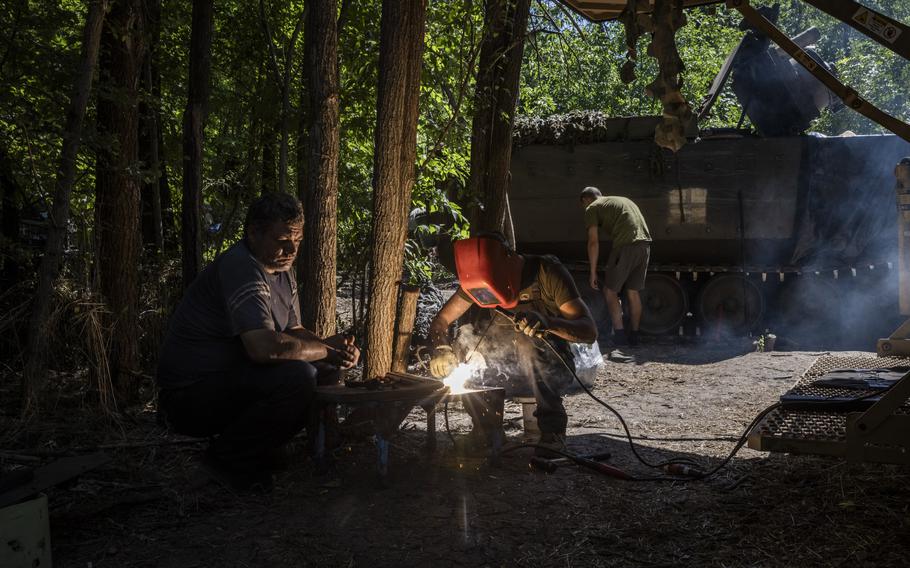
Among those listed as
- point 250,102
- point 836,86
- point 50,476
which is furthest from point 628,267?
point 50,476

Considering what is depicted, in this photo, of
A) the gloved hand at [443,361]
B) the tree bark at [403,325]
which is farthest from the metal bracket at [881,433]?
the tree bark at [403,325]

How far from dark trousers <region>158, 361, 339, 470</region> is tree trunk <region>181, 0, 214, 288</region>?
2.80 metres

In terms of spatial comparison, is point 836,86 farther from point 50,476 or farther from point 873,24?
point 50,476

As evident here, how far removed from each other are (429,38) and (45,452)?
212 inches

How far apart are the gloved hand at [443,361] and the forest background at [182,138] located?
2543 millimetres

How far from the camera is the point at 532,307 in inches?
197

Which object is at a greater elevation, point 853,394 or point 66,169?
point 66,169

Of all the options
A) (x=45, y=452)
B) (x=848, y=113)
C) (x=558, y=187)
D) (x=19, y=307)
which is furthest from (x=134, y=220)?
(x=848, y=113)

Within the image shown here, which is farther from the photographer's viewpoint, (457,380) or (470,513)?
(457,380)

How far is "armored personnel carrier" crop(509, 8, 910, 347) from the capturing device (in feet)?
37.1

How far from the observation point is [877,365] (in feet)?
17.4

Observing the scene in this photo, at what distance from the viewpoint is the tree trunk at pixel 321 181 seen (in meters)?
5.07

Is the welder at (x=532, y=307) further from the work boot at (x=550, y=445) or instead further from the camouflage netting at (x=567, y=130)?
the camouflage netting at (x=567, y=130)

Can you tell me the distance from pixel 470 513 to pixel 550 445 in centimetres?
113
